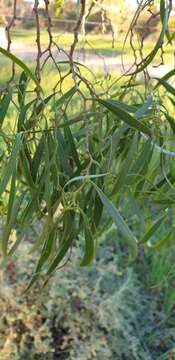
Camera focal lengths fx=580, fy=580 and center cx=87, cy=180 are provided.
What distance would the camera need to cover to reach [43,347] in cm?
139

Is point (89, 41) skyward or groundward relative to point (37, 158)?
skyward

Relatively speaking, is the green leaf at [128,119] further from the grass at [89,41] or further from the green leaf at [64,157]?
the grass at [89,41]

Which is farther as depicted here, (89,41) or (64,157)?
(89,41)

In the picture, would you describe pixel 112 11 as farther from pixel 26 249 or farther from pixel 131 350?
pixel 131 350

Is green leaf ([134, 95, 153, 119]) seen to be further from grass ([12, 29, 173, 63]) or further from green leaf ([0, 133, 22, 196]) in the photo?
grass ([12, 29, 173, 63])

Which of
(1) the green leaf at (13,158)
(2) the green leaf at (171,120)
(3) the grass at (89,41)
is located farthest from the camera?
(3) the grass at (89,41)

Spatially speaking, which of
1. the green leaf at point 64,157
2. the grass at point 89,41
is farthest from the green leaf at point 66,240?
the grass at point 89,41

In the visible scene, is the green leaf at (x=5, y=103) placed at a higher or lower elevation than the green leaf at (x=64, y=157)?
higher

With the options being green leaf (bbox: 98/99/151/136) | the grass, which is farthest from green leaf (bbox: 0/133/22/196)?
the grass

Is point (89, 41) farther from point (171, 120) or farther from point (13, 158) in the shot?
point (13, 158)

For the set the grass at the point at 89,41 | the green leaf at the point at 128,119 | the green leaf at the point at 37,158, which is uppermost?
the grass at the point at 89,41

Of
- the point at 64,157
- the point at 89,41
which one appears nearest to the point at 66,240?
the point at 64,157

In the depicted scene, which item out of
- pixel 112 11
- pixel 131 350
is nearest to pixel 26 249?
pixel 131 350

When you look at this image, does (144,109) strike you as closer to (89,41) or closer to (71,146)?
(71,146)
